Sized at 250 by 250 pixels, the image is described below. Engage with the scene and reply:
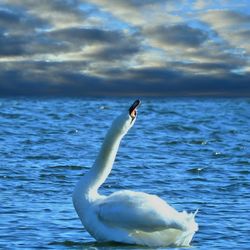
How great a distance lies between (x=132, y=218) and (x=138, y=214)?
0.09 m

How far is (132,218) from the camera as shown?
11781 mm

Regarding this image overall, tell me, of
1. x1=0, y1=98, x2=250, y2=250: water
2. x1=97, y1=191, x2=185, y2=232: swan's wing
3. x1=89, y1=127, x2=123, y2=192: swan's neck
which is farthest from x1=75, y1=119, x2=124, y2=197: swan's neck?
x1=0, y1=98, x2=250, y2=250: water

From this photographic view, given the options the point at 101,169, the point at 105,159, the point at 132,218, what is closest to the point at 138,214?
the point at 132,218

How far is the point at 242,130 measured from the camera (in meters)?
41.4

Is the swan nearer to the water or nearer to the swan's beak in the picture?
the swan's beak

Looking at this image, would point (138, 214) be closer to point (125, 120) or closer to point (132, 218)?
point (132, 218)

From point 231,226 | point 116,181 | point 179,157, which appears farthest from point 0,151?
point 231,226

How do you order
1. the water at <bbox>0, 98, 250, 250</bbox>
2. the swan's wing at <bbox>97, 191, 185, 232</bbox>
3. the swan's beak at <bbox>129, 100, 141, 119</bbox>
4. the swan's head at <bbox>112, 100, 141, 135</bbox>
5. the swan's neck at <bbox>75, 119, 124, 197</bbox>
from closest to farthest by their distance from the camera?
the swan's wing at <bbox>97, 191, 185, 232</bbox>, the swan's beak at <bbox>129, 100, 141, 119</bbox>, the swan's head at <bbox>112, 100, 141, 135</bbox>, the swan's neck at <bbox>75, 119, 124, 197</bbox>, the water at <bbox>0, 98, 250, 250</bbox>

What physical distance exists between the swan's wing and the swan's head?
0.99 meters

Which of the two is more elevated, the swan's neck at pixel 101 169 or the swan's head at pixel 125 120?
the swan's head at pixel 125 120

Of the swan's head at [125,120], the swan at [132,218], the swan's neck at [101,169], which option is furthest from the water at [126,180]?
the swan's head at [125,120]

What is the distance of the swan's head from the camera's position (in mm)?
12094

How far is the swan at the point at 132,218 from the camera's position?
38.5 feet

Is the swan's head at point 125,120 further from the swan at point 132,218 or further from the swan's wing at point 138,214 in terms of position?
the swan's wing at point 138,214
